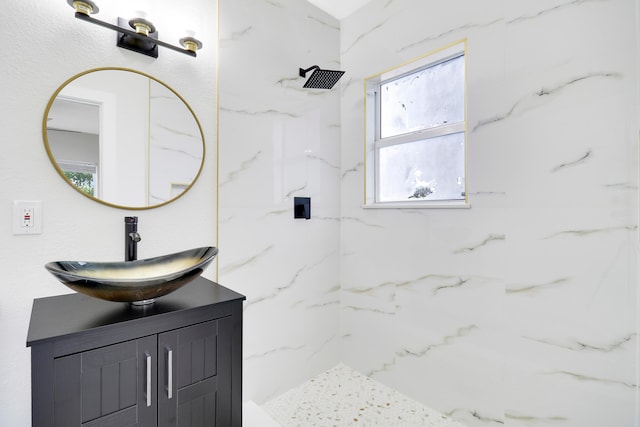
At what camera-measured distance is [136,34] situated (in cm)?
136

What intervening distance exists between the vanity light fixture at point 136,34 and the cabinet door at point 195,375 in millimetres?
1259

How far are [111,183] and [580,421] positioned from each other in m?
2.33

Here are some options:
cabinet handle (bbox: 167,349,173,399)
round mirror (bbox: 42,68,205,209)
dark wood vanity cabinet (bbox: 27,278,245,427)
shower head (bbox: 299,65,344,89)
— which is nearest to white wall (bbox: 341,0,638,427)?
shower head (bbox: 299,65,344,89)

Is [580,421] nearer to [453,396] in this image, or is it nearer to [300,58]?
[453,396]

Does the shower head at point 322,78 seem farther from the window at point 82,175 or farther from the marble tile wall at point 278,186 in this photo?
the window at point 82,175

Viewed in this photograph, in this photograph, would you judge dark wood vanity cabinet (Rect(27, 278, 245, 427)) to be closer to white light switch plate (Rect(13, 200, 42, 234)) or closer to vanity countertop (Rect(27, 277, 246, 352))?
vanity countertop (Rect(27, 277, 246, 352))

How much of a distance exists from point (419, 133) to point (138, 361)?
1.88 meters

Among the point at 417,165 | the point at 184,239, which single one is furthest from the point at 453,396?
the point at 184,239

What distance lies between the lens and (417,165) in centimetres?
209

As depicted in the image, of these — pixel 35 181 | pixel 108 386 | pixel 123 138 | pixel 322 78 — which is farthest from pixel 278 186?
pixel 108 386

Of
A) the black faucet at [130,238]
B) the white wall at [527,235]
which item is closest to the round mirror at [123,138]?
the black faucet at [130,238]

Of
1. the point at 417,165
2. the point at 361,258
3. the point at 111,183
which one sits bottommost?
the point at 361,258

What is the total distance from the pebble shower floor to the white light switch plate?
5.09ft

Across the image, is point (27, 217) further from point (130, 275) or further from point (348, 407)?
point (348, 407)
